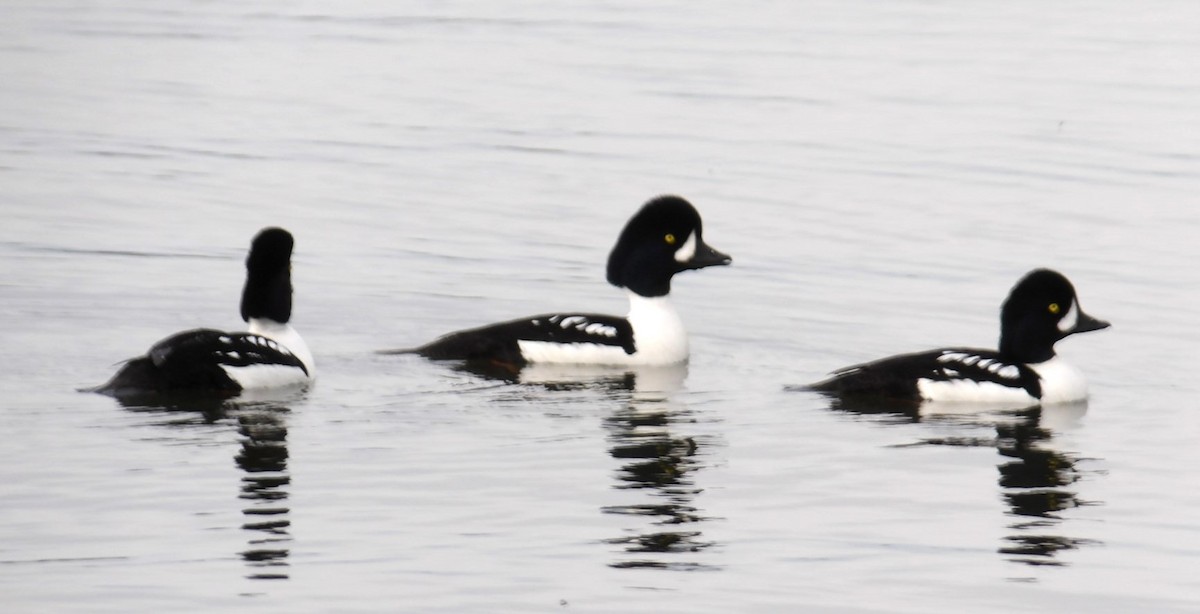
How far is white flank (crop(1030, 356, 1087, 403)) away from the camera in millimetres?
13781

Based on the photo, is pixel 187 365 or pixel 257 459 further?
pixel 187 365

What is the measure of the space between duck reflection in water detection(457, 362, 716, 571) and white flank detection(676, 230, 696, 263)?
0.85 m

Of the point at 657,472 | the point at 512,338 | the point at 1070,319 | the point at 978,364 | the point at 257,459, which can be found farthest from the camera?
the point at 512,338

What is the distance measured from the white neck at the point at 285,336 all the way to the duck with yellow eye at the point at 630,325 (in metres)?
1.12

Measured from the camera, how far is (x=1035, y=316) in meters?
13.9

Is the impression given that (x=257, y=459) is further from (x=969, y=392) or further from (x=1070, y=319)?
(x=1070, y=319)

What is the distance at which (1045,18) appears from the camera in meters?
37.8

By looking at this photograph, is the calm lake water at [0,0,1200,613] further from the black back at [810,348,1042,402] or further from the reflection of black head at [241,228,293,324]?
the reflection of black head at [241,228,293,324]

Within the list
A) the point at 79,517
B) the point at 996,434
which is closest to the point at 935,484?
the point at 996,434

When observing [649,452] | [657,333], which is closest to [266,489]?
[649,452]

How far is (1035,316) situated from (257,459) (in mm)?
5287

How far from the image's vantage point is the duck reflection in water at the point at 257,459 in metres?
9.59

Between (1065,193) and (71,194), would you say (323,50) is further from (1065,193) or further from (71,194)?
(1065,193)

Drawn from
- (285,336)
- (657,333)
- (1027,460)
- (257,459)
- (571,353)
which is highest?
(285,336)
